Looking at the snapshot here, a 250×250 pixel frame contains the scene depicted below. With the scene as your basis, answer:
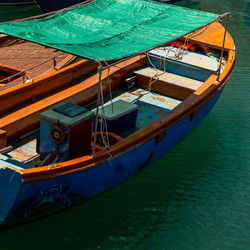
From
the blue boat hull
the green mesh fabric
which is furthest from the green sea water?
the green mesh fabric

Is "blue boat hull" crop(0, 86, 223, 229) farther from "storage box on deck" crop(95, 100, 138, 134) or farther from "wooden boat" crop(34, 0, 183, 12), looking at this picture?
"wooden boat" crop(34, 0, 183, 12)

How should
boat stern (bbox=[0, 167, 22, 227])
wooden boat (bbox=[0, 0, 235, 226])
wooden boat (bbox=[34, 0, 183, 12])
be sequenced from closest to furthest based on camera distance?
boat stern (bbox=[0, 167, 22, 227]), wooden boat (bbox=[0, 0, 235, 226]), wooden boat (bbox=[34, 0, 183, 12])

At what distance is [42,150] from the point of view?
6949 mm

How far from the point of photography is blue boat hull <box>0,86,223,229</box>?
5.90 meters

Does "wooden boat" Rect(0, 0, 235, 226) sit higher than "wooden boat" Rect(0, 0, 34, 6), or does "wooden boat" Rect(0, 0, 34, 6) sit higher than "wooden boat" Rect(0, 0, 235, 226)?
"wooden boat" Rect(0, 0, 34, 6)

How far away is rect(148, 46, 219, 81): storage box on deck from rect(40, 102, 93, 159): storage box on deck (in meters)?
4.30

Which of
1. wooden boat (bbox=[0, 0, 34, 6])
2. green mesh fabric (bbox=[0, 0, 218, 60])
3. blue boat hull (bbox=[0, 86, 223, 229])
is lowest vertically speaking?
blue boat hull (bbox=[0, 86, 223, 229])

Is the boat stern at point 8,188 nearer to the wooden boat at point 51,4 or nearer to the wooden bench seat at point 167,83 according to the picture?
the wooden bench seat at point 167,83

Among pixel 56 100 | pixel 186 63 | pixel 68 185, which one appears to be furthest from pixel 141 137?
pixel 186 63

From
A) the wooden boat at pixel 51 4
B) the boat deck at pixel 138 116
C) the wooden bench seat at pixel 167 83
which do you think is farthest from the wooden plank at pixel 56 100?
the wooden boat at pixel 51 4

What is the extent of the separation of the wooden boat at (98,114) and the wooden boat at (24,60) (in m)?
1.86

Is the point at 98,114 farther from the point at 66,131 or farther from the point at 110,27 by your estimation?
the point at 110,27

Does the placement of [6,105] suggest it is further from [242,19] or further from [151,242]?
[242,19]

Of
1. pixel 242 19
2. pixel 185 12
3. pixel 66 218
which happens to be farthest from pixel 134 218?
pixel 242 19
